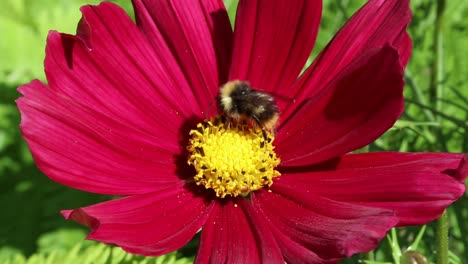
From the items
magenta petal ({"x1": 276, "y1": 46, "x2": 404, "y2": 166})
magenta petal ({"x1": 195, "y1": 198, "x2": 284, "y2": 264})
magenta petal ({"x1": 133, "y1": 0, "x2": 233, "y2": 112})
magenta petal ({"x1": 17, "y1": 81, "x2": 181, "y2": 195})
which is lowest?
magenta petal ({"x1": 195, "y1": 198, "x2": 284, "y2": 264})

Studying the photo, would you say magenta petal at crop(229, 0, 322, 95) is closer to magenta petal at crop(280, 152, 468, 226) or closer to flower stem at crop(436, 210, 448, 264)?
magenta petal at crop(280, 152, 468, 226)

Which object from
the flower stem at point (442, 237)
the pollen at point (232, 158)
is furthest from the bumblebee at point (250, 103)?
the flower stem at point (442, 237)

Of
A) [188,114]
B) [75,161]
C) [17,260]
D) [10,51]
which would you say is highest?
[10,51]

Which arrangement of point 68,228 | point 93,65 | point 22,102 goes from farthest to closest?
1. point 68,228
2. point 93,65
3. point 22,102

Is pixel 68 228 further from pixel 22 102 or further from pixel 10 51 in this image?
pixel 22 102

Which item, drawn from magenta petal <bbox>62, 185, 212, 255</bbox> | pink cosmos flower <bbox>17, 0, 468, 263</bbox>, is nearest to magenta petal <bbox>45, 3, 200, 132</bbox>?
pink cosmos flower <bbox>17, 0, 468, 263</bbox>

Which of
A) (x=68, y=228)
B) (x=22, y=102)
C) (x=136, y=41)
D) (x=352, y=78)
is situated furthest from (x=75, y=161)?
(x=68, y=228)
